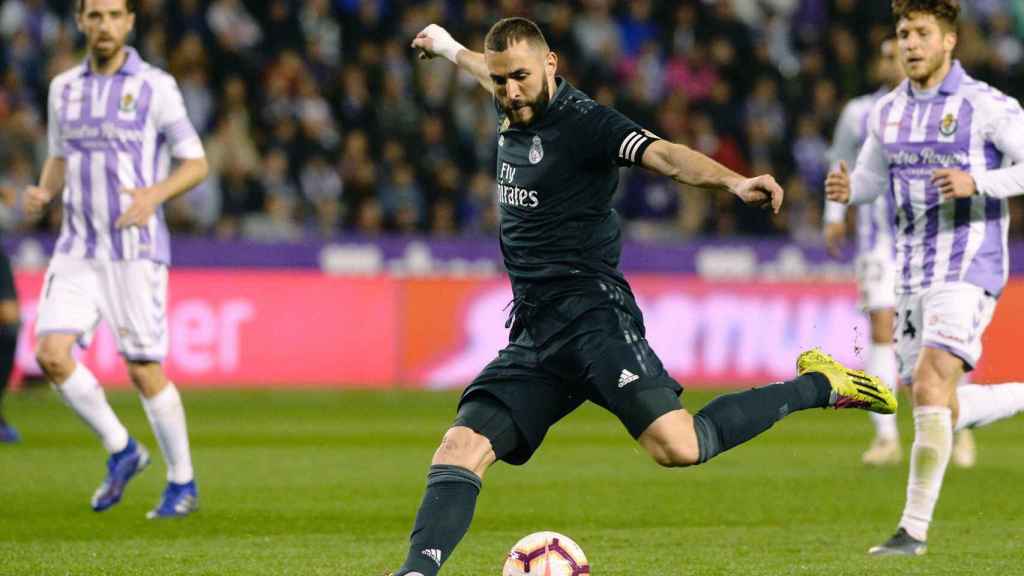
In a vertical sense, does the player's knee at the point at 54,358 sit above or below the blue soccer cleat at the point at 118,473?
above

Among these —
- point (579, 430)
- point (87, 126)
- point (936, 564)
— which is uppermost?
point (87, 126)

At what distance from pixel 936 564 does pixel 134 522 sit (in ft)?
12.1

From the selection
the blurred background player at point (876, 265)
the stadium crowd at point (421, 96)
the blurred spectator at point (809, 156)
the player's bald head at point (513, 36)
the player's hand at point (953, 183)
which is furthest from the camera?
the blurred spectator at point (809, 156)

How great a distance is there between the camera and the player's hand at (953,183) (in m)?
7.08

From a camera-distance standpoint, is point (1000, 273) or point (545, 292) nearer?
point (545, 292)

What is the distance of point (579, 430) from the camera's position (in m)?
14.0

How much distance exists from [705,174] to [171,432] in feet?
12.5

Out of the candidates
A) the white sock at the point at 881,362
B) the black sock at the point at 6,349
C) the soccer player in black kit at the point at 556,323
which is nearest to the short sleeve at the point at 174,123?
the soccer player in black kit at the point at 556,323

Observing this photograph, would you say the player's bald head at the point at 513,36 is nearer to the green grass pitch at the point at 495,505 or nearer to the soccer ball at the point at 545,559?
the soccer ball at the point at 545,559

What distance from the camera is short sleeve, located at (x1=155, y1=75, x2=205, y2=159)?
846 cm

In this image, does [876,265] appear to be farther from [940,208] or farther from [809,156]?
[809,156]

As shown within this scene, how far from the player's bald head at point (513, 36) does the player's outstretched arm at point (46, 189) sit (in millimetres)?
3364

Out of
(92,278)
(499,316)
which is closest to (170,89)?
(92,278)

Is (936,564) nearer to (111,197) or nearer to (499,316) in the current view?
(111,197)
